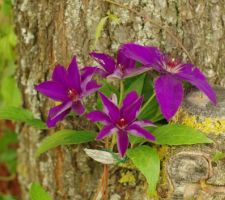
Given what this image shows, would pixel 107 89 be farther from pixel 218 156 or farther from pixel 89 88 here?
pixel 218 156

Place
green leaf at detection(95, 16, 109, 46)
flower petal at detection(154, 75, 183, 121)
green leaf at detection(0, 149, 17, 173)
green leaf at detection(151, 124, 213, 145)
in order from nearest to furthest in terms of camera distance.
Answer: flower petal at detection(154, 75, 183, 121)
green leaf at detection(151, 124, 213, 145)
green leaf at detection(95, 16, 109, 46)
green leaf at detection(0, 149, 17, 173)

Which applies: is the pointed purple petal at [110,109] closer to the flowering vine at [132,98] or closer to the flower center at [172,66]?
the flowering vine at [132,98]

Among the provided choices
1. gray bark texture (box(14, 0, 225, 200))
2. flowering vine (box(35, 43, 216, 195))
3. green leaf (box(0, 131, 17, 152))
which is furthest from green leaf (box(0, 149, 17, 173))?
flowering vine (box(35, 43, 216, 195))

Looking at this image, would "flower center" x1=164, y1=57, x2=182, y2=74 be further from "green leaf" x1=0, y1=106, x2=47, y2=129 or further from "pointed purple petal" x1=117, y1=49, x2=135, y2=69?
"green leaf" x1=0, y1=106, x2=47, y2=129

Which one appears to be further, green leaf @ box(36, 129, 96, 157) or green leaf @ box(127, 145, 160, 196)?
green leaf @ box(36, 129, 96, 157)

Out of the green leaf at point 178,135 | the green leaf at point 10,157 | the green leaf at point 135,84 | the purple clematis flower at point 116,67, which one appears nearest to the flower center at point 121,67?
the purple clematis flower at point 116,67

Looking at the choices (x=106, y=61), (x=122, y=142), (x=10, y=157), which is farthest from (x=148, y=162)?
(x=10, y=157)

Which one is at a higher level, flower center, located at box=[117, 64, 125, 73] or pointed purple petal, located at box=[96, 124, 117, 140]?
flower center, located at box=[117, 64, 125, 73]

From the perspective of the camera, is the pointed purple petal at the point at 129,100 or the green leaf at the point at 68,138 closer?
the pointed purple petal at the point at 129,100
